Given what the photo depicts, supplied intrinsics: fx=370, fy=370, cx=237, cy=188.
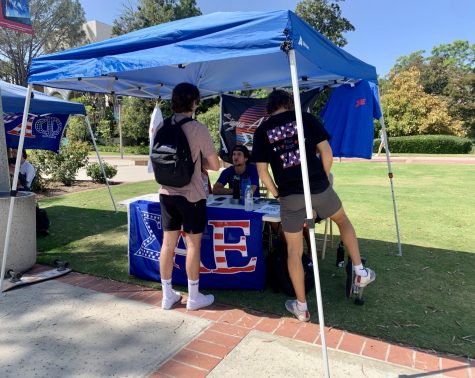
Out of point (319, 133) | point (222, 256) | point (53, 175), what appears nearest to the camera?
point (319, 133)

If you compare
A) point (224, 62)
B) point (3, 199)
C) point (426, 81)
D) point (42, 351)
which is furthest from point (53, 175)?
point (426, 81)

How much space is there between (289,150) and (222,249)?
4.05 ft

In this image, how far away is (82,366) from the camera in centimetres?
243

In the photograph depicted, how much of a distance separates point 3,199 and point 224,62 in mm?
2784

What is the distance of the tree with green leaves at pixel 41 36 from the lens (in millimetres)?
35250

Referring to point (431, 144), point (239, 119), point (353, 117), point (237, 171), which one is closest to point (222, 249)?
point (237, 171)

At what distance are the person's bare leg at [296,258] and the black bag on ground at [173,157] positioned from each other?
94 cm

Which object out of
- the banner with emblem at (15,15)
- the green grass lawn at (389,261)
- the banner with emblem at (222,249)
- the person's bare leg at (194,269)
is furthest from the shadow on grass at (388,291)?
the banner with emblem at (15,15)

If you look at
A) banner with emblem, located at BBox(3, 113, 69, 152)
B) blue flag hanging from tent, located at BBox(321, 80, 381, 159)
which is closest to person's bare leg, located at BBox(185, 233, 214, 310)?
blue flag hanging from tent, located at BBox(321, 80, 381, 159)

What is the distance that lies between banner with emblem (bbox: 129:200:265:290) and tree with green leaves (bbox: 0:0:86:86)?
3749 cm

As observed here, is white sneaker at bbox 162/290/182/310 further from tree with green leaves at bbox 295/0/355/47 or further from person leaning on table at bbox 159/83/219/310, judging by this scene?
tree with green leaves at bbox 295/0/355/47

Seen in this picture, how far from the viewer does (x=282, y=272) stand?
3449 millimetres

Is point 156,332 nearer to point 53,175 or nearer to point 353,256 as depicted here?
point 353,256

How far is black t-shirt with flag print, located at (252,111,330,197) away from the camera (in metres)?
2.77
